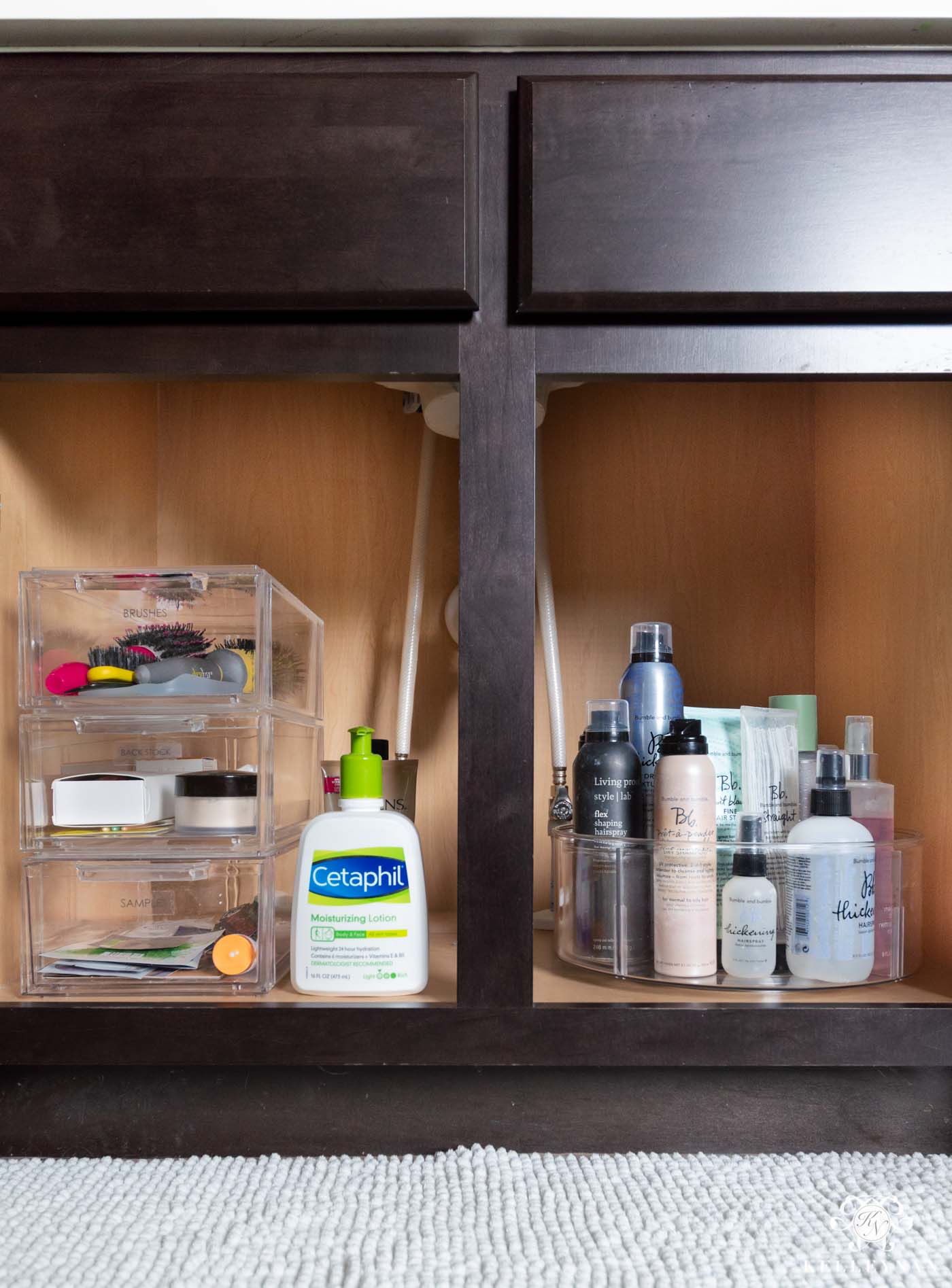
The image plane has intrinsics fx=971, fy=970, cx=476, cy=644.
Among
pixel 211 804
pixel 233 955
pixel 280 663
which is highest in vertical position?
pixel 280 663

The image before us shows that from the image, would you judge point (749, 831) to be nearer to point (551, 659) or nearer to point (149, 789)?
point (551, 659)

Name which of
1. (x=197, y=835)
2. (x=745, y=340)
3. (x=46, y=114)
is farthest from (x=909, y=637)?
(x=46, y=114)

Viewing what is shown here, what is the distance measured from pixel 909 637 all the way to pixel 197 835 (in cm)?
68

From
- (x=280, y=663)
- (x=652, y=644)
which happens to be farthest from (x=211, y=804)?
(x=652, y=644)

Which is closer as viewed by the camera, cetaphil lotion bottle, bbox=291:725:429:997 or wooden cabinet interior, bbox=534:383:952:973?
cetaphil lotion bottle, bbox=291:725:429:997

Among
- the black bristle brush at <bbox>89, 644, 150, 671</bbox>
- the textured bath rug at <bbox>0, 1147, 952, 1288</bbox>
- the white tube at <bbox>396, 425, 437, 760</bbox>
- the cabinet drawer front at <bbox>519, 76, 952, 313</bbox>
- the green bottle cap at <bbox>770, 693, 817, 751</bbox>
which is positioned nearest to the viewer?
the textured bath rug at <bbox>0, 1147, 952, 1288</bbox>

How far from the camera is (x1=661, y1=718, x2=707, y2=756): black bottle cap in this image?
0.79 meters

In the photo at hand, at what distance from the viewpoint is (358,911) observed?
766mm

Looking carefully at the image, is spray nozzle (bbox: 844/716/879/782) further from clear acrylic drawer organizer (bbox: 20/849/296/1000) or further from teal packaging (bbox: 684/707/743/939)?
clear acrylic drawer organizer (bbox: 20/849/296/1000)

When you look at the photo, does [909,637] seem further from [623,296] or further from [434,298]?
[434,298]

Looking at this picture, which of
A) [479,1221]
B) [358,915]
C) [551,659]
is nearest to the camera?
[479,1221]

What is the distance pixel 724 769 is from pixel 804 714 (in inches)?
4.9

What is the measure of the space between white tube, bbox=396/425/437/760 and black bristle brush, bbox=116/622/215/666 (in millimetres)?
283

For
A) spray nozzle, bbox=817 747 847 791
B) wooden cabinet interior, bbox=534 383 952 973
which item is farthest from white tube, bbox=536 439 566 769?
spray nozzle, bbox=817 747 847 791
